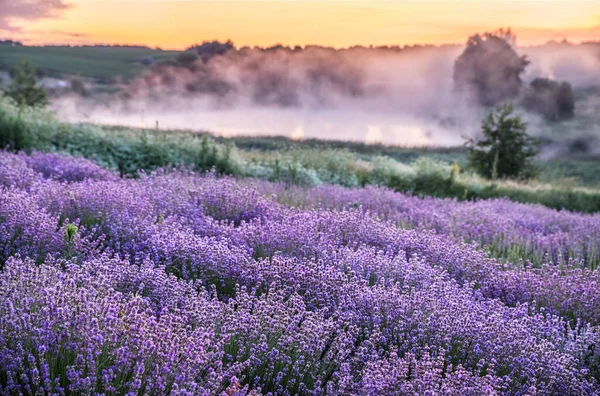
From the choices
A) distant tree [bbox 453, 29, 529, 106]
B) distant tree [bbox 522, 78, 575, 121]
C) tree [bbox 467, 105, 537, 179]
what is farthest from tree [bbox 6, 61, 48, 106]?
distant tree [bbox 522, 78, 575, 121]

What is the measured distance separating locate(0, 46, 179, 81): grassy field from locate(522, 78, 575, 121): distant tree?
29.1 meters

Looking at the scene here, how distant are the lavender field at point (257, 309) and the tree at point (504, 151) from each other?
1535cm

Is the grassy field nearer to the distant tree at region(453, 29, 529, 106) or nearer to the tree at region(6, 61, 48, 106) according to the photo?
the tree at region(6, 61, 48, 106)

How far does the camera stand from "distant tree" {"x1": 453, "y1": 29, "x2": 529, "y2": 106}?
51188 millimetres

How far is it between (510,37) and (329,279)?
2072 inches

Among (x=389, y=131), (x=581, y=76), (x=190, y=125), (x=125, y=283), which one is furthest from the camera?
(x=581, y=76)

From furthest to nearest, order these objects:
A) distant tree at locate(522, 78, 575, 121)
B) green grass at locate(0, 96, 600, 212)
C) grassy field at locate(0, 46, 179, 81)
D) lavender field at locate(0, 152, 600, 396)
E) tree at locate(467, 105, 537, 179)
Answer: distant tree at locate(522, 78, 575, 121)
grassy field at locate(0, 46, 179, 81)
tree at locate(467, 105, 537, 179)
green grass at locate(0, 96, 600, 212)
lavender field at locate(0, 152, 600, 396)

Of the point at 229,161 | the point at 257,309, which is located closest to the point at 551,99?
the point at 229,161

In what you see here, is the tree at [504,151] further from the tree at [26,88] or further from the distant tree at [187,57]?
the distant tree at [187,57]

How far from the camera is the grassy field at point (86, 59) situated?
36.6 metres

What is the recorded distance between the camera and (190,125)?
87.8 feet

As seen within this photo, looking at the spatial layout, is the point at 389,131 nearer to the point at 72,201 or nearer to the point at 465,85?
the point at 465,85

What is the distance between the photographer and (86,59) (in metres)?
41.1

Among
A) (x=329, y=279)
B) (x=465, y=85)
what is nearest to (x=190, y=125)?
(x=329, y=279)
